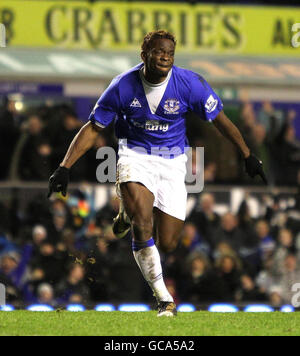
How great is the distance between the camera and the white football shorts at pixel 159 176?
30.3 feet

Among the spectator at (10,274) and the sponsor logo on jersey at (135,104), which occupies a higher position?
the sponsor logo on jersey at (135,104)

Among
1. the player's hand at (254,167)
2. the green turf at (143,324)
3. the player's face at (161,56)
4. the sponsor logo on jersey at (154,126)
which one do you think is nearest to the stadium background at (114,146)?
the green turf at (143,324)

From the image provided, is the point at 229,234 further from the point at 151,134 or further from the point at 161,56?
the point at 161,56

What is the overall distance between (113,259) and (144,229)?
463cm

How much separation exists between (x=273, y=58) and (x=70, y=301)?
17.3ft

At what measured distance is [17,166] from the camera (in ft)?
47.4

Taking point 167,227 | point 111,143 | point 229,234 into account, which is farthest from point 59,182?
point 229,234

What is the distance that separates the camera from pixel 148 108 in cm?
913

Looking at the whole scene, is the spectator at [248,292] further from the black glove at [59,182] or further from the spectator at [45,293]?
the black glove at [59,182]

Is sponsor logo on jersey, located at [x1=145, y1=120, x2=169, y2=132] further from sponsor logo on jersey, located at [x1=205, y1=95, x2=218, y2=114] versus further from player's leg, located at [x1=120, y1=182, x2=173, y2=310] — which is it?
player's leg, located at [x1=120, y1=182, x2=173, y2=310]

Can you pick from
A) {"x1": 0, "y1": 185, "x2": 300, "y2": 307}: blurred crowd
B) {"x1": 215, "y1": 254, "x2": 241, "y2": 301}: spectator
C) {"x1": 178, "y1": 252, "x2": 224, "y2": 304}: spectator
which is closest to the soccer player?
{"x1": 0, "y1": 185, "x2": 300, "y2": 307}: blurred crowd

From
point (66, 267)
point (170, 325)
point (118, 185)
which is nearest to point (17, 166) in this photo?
point (66, 267)

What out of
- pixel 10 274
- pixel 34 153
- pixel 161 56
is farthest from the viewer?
pixel 34 153

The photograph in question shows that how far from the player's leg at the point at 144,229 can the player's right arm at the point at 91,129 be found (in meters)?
0.48
